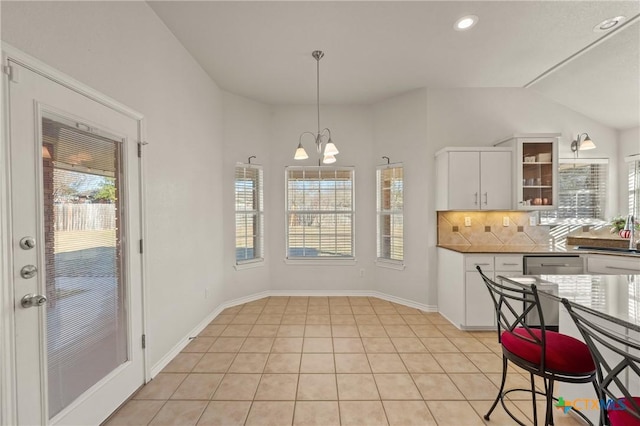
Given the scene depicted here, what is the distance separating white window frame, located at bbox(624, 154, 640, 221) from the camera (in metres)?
3.50

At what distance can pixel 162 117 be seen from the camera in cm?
243

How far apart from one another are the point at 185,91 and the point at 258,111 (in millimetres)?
1436

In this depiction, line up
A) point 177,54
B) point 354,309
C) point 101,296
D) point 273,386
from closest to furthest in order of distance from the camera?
point 101,296 < point 273,386 < point 177,54 < point 354,309

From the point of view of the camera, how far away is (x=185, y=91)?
283 cm

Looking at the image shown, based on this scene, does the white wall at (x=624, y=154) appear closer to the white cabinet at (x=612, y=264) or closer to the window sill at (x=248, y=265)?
the white cabinet at (x=612, y=264)

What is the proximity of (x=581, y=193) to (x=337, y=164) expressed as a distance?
3504mm

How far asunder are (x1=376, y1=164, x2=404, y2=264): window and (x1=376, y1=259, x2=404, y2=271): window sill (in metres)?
0.03

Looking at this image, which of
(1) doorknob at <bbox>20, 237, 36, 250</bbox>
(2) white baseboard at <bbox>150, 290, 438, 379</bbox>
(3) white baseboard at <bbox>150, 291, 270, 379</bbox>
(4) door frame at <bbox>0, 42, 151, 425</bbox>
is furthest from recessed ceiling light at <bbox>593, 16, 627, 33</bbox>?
(3) white baseboard at <bbox>150, 291, 270, 379</bbox>

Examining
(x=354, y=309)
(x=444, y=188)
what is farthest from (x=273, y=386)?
(x=444, y=188)

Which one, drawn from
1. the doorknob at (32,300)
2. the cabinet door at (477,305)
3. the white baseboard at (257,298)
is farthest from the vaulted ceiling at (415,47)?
the white baseboard at (257,298)

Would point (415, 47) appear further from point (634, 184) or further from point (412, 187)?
point (634, 184)

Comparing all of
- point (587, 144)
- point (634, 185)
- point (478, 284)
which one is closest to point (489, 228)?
point (478, 284)

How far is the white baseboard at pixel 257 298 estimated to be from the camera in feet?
8.03

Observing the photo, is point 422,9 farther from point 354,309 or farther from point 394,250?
point 354,309
